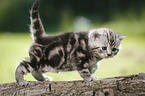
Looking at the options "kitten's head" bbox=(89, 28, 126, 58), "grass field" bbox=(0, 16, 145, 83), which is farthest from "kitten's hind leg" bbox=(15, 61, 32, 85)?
"kitten's head" bbox=(89, 28, 126, 58)

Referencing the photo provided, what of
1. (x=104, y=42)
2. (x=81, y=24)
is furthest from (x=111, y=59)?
(x=81, y=24)

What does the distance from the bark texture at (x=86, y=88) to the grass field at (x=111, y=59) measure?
1.06 feet

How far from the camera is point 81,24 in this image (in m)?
3.49

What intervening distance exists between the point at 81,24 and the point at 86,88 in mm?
2340

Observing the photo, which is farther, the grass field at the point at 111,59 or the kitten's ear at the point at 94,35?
the grass field at the point at 111,59

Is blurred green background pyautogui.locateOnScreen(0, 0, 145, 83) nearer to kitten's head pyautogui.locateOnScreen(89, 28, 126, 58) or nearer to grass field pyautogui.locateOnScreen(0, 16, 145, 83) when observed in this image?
grass field pyautogui.locateOnScreen(0, 16, 145, 83)

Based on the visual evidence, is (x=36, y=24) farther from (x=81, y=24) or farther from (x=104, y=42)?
(x=81, y=24)

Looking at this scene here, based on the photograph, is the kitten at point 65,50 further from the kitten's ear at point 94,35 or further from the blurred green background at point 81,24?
the blurred green background at point 81,24

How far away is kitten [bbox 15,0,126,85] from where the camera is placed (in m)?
1.25

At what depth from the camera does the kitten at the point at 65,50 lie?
1.25m

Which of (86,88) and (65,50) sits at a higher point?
(65,50)

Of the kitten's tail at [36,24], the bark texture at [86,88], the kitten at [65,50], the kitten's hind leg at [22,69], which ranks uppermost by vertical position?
the kitten's tail at [36,24]

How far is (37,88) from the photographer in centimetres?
126

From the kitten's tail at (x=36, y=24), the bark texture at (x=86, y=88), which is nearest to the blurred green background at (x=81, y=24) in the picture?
the bark texture at (x=86, y=88)
